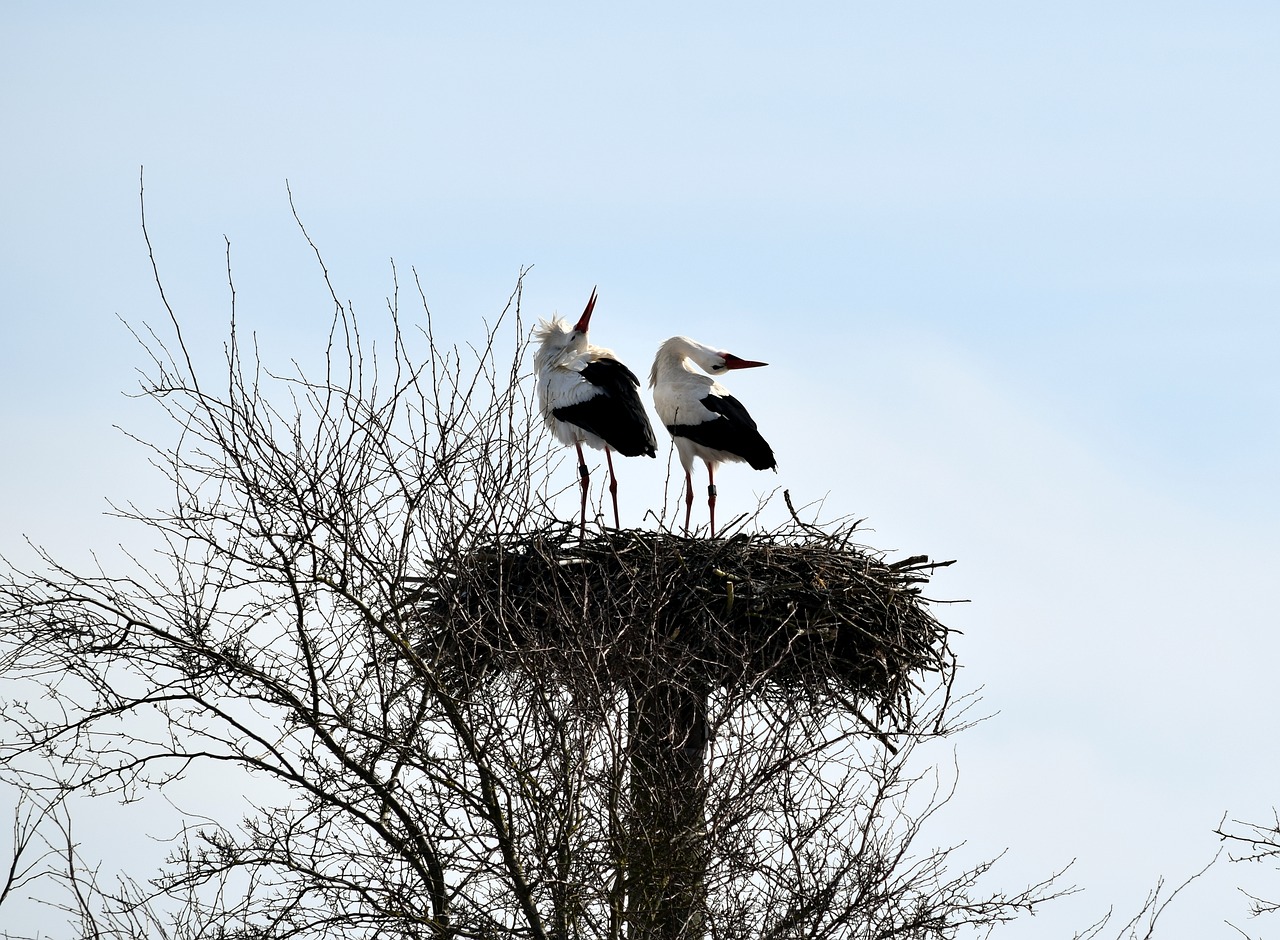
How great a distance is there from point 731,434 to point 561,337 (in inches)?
61.0

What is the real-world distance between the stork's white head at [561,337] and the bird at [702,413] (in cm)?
58

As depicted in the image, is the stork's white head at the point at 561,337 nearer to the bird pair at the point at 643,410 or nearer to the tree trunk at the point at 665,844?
the bird pair at the point at 643,410

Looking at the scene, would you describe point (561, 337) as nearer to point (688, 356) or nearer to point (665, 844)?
point (688, 356)

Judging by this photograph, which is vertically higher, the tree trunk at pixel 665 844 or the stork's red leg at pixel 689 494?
the stork's red leg at pixel 689 494

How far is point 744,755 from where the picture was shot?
6.88 m

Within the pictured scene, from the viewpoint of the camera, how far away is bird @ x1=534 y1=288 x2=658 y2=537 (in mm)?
11203

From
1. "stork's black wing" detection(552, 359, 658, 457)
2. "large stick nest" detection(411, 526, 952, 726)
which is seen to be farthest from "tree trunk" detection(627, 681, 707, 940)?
"stork's black wing" detection(552, 359, 658, 457)

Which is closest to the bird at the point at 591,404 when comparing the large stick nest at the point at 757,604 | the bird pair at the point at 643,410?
the bird pair at the point at 643,410

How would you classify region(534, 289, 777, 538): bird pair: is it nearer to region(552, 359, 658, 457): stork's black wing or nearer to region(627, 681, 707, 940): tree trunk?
region(552, 359, 658, 457): stork's black wing

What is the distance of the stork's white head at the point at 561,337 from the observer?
11719mm

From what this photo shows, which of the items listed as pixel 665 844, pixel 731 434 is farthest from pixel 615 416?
pixel 665 844

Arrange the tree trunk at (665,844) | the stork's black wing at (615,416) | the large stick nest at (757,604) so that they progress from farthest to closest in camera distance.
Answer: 1. the stork's black wing at (615,416)
2. the large stick nest at (757,604)
3. the tree trunk at (665,844)

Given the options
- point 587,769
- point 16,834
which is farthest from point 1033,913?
point 16,834

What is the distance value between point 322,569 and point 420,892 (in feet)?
4.39
